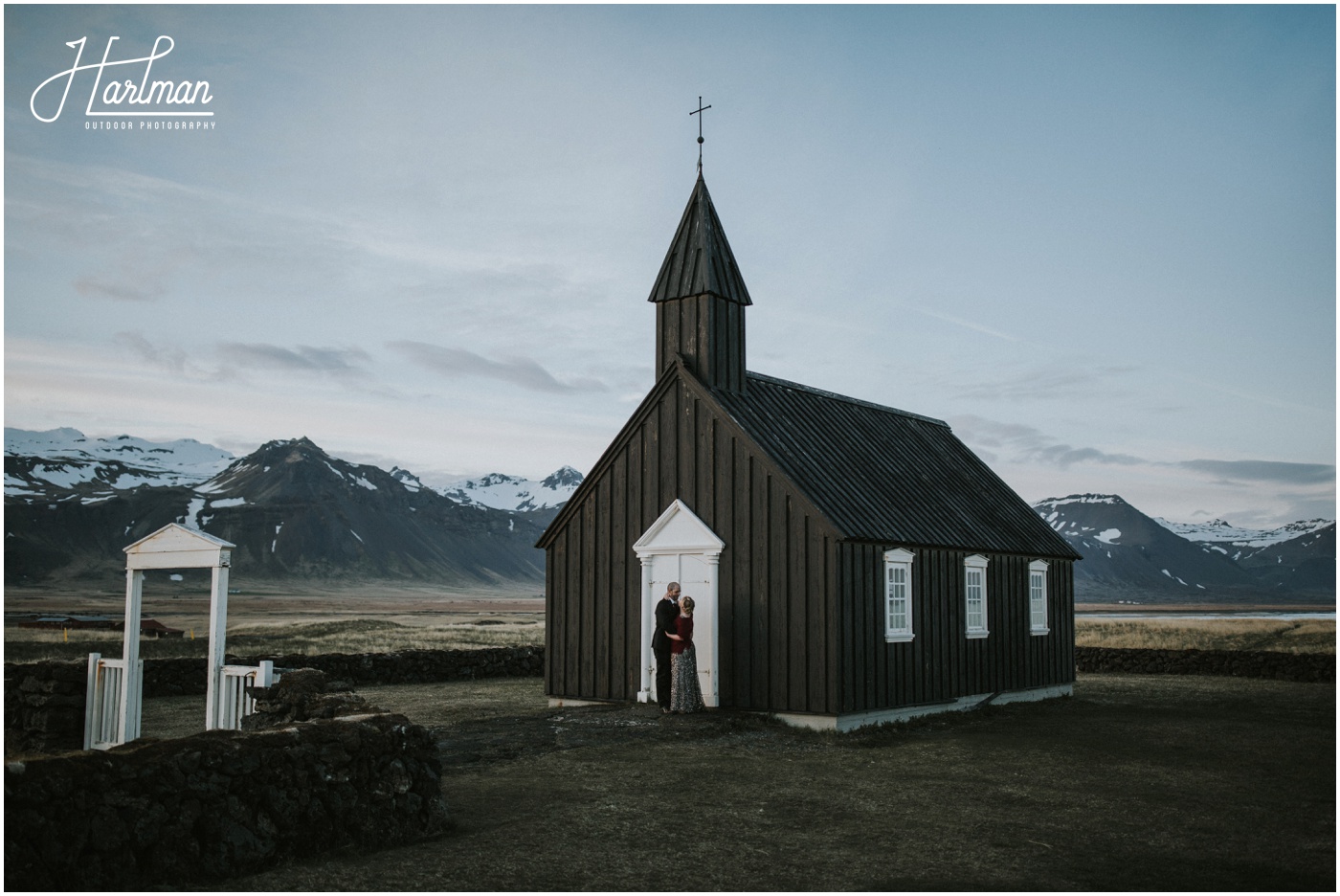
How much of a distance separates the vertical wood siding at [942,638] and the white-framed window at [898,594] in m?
0.13

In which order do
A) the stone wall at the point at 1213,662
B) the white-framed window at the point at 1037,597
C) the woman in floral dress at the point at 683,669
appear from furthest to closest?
the stone wall at the point at 1213,662, the white-framed window at the point at 1037,597, the woman in floral dress at the point at 683,669

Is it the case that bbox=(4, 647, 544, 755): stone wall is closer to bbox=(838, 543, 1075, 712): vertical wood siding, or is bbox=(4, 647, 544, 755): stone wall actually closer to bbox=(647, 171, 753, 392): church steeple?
bbox=(838, 543, 1075, 712): vertical wood siding

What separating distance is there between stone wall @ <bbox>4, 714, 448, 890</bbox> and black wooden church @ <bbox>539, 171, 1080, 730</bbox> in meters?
8.60

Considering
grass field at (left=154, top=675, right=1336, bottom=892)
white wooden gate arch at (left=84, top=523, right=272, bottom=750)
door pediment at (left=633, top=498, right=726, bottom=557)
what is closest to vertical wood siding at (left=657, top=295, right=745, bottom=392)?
door pediment at (left=633, top=498, right=726, bottom=557)

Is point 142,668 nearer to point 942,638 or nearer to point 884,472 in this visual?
point 942,638

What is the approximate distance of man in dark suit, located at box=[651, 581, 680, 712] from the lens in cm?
1744

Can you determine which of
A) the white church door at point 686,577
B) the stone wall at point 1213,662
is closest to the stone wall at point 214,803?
the white church door at point 686,577

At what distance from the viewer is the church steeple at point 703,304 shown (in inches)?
783

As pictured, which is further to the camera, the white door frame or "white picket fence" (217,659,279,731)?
"white picket fence" (217,659,279,731)

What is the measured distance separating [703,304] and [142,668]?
1065cm

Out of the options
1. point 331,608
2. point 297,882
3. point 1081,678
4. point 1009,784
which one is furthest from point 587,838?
point 331,608

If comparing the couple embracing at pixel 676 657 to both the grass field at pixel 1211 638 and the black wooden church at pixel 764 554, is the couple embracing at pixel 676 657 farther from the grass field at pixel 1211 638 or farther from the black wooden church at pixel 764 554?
the grass field at pixel 1211 638

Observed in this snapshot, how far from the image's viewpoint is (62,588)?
510 feet

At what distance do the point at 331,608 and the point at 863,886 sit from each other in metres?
138
